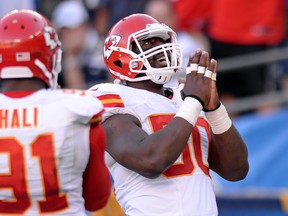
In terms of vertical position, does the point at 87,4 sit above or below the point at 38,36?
below

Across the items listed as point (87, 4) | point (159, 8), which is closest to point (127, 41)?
point (159, 8)

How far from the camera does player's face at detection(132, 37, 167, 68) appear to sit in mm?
4355

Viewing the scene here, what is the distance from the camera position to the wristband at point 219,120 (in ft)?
14.0

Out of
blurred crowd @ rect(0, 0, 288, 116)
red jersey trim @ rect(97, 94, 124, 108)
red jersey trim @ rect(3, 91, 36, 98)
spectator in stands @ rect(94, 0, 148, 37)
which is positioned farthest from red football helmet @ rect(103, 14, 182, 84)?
spectator in stands @ rect(94, 0, 148, 37)

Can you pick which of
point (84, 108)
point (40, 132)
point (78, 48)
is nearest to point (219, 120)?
point (84, 108)

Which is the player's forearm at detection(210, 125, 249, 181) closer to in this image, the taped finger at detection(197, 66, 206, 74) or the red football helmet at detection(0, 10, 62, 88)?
the taped finger at detection(197, 66, 206, 74)

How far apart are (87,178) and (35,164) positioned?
0.28 metres

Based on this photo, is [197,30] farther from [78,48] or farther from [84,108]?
[84,108]

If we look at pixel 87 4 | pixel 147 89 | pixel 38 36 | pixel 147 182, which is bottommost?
pixel 87 4

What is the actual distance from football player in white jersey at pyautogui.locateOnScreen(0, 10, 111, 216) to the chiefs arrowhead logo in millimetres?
575

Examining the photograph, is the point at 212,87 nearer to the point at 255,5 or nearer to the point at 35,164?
the point at 35,164

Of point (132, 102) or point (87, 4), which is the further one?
point (87, 4)

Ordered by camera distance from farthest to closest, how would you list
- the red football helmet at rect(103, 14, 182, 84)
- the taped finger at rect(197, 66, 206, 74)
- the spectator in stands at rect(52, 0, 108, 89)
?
1. the spectator in stands at rect(52, 0, 108, 89)
2. the red football helmet at rect(103, 14, 182, 84)
3. the taped finger at rect(197, 66, 206, 74)

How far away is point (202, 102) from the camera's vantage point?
163 inches
